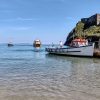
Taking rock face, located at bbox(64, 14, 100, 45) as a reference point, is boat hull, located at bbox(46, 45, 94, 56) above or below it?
below

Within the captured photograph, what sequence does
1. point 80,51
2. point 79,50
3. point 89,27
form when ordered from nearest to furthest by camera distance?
point 80,51 → point 79,50 → point 89,27

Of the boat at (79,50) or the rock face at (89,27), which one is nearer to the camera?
the boat at (79,50)

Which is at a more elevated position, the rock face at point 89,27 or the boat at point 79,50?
the rock face at point 89,27

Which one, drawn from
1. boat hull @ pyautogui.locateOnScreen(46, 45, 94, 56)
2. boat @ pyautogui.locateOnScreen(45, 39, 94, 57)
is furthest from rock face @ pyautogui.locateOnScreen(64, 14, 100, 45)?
boat hull @ pyautogui.locateOnScreen(46, 45, 94, 56)

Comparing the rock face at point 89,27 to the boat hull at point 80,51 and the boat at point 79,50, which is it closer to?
the boat at point 79,50

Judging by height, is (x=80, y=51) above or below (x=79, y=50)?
below

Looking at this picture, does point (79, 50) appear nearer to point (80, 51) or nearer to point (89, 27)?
point (80, 51)

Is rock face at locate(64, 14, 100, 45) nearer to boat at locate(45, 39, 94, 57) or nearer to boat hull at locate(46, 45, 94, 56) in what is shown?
boat at locate(45, 39, 94, 57)

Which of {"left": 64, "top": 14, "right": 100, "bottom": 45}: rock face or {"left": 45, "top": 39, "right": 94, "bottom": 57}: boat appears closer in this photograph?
→ {"left": 45, "top": 39, "right": 94, "bottom": 57}: boat

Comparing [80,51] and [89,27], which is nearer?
[80,51]

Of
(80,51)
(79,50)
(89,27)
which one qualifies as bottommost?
(80,51)

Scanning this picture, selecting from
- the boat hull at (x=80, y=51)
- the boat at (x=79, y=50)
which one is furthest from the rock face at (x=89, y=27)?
the boat hull at (x=80, y=51)

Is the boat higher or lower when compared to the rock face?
lower

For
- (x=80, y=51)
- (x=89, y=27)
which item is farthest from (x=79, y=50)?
(x=89, y=27)
